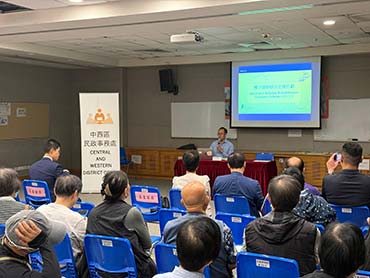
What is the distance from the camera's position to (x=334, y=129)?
30.5 ft

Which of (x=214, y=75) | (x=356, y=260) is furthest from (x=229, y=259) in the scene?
(x=214, y=75)

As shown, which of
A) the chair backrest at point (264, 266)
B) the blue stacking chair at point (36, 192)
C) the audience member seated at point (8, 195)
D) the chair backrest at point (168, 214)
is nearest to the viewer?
the chair backrest at point (264, 266)

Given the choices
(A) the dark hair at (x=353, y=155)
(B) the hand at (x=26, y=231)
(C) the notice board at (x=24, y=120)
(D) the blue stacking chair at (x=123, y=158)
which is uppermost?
(C) the notice board at (x=24, y=120)

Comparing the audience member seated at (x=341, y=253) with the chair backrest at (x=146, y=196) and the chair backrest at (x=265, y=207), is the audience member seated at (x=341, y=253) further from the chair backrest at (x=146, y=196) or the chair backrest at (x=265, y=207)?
the chair backrest at (x=146, y=196)

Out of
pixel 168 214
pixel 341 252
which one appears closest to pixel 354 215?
pixel 168 214

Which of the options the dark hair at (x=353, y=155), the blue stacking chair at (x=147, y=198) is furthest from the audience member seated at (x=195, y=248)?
the blue stacking chair at (x=147, y=198)

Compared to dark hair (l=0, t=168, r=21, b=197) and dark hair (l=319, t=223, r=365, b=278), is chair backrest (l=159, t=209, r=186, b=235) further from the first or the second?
dark hair (l=319, t=223, r=365, b=278)

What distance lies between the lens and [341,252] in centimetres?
161

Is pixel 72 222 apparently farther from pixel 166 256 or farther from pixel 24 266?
pixel 24 266

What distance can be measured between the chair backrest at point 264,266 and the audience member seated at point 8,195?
1.80 metres

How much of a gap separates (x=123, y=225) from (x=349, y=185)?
2.25m

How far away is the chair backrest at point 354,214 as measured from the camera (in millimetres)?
3773

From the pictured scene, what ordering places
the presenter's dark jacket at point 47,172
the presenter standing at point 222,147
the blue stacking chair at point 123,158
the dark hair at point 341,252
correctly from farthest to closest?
the blue stacking chair at point 123,158
the presenter standing at point 222,147
the presenter's dark jacket at point 47,172
the dark hair at point 341,252

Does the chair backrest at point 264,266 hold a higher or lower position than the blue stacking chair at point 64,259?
higher
